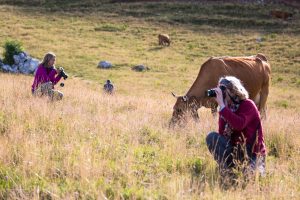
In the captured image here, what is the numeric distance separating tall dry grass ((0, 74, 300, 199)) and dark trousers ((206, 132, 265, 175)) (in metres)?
0.18

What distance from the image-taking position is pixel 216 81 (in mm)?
10328

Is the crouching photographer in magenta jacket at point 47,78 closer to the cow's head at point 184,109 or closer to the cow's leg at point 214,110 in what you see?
the cow's head at point 184,109

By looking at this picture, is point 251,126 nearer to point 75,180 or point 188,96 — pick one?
point 75,180

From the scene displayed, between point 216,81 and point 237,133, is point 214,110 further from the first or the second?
point 237,133

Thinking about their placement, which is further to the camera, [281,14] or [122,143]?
[281,14]

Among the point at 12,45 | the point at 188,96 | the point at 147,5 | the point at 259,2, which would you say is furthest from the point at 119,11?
the point at 188,96

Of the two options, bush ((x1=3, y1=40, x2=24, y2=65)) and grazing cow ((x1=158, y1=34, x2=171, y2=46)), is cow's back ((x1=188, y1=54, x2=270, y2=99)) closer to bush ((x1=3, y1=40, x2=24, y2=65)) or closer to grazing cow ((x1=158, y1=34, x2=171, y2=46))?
bush ((x1=3, y1=40, x2=24, y2=65))

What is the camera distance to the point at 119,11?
163ft

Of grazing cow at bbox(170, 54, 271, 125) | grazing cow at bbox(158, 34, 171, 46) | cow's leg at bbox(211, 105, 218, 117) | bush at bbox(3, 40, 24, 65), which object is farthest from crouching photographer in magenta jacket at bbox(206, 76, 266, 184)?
grazing cow at bbox(158, 34, 171, 46)

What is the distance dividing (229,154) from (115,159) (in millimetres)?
1485

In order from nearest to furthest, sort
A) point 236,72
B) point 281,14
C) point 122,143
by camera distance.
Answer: point 122,143, point 236,72, point 281,14

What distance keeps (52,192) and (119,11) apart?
46651 mm

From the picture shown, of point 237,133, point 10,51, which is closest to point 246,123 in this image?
point 237,133

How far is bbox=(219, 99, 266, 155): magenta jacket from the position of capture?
222 inches
